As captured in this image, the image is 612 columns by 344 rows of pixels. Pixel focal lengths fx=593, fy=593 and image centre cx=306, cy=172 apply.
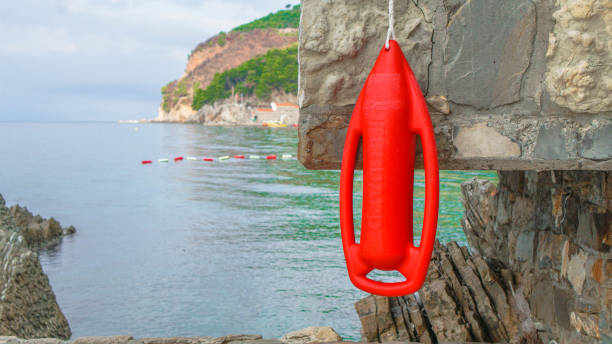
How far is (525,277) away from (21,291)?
4.03 metres

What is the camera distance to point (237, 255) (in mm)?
9461

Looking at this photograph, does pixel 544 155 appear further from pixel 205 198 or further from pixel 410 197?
pixel 205 198

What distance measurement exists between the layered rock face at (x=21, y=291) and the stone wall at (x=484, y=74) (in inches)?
143

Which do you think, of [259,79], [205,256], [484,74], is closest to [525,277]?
[484,74]

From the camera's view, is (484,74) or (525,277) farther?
(525,277)

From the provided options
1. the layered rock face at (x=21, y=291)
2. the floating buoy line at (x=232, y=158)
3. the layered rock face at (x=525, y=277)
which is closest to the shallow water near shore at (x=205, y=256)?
the layered rock face at (x=21, y=291)

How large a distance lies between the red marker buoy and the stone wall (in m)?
0.20

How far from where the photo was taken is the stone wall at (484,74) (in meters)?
2.13

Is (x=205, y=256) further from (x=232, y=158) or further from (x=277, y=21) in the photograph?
(x=277, y=21)

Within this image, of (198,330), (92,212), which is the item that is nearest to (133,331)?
(198,330)

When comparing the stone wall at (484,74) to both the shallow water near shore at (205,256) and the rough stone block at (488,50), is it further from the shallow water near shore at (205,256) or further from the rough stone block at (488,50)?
the shallow water near shore at (205,256)

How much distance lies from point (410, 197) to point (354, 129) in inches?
12.1

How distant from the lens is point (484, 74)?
7.28 feet

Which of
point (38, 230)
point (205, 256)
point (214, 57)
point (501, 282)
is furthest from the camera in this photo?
point (214, 57)
